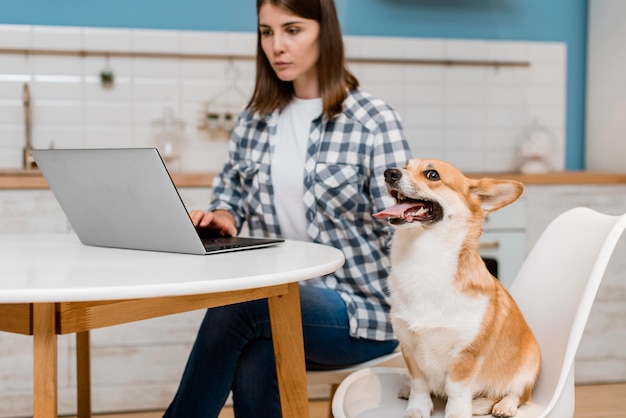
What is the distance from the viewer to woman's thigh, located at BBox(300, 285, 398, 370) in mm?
1593

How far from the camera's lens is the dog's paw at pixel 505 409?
1.25m

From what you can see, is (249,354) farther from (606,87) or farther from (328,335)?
(606,87)

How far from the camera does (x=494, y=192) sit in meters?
1.28

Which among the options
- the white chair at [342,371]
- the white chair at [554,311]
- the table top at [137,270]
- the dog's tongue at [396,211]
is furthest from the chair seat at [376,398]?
the dog's tongue at [396,211]

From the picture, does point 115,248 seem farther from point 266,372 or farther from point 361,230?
point 361,230

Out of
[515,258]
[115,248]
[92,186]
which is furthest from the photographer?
[515,258]

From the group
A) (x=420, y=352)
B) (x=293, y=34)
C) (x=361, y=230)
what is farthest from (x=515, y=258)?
(x=420, y=352)

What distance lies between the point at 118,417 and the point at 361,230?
1494mm

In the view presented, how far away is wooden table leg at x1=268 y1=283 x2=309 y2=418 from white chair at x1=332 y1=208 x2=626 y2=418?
84 mm

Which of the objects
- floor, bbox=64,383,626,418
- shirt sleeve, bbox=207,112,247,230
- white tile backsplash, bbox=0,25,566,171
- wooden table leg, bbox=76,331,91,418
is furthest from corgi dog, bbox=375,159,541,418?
white tile backsplash, bbox=0,25,566,171

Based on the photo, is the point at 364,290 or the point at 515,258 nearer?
the point at 364,290

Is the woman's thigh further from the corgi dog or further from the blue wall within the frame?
the blue wall

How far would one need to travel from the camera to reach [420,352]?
49.8 inches

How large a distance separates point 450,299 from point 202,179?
174cm
